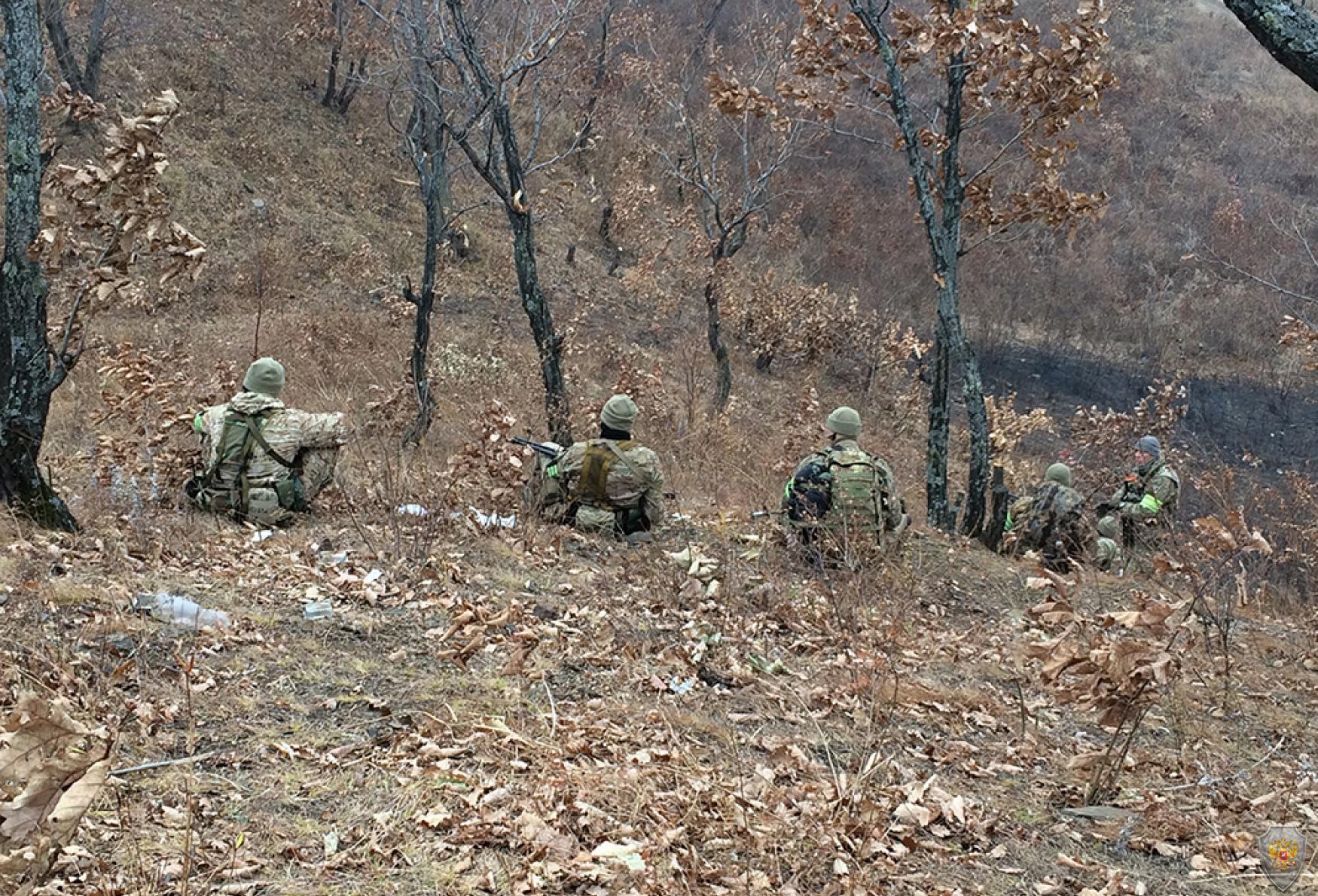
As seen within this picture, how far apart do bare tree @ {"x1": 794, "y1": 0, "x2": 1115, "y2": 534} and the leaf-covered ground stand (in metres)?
3.37

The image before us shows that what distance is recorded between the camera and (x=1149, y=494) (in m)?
10.2

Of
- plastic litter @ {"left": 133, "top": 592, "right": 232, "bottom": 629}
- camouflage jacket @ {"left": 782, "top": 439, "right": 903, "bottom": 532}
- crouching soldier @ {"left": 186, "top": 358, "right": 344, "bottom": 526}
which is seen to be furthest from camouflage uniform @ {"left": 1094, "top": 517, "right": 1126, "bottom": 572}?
plastic litter @ {"left": 133, "top": 592, "right": 232, "bottom": 629}

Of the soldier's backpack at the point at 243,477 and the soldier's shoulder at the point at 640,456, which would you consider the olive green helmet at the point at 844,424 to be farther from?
the soldier's backpack at the point at 243,477

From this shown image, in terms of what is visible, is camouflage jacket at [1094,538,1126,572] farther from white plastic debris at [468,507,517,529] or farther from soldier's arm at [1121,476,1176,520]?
white plastic debris at [468,507,517,529]

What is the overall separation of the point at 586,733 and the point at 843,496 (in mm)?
3766

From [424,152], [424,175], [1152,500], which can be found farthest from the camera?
[424,152]

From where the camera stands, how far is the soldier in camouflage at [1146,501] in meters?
9.99

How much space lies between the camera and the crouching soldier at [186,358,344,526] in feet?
22.9

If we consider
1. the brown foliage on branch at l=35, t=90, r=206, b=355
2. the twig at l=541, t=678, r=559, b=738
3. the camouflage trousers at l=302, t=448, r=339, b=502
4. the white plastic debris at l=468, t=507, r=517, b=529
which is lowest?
the twig at l=541, t=678, r=559, b=738

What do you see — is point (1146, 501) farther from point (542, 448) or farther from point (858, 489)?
point (542, 448)

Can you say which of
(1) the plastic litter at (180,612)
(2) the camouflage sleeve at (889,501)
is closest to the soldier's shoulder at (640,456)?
(2) the camouflage sleeve at (889,501)


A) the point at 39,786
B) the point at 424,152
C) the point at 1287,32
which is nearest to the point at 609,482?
the point at 1287,32

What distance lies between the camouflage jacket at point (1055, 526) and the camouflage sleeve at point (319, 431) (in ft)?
19.6

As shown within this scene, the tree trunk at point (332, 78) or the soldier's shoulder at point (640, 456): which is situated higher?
the tree trunk at point (332, 78)
